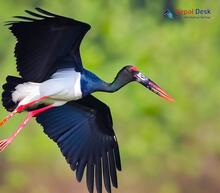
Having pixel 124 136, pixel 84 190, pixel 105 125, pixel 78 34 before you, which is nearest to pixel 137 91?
pixel 124 136

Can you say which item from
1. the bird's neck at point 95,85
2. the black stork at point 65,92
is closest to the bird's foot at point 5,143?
the black stork at point 65,92

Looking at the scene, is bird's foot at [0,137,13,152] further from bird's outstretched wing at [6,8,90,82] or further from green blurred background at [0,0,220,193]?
green blurred background at [0,0,220,193]

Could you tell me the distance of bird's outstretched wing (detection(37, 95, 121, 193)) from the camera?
7.95m

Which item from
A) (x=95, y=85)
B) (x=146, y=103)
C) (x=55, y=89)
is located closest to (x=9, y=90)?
(x=55, y=89)

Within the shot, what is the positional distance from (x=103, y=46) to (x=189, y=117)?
1053mm

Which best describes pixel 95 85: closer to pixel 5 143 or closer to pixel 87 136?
pixel 87 136

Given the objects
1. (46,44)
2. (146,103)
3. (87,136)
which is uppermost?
(46,44)

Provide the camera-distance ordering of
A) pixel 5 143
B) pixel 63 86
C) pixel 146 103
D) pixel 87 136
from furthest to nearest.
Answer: pixel 146 103 < pixel 87 136 < pixel 5 143 < pixel 63 86

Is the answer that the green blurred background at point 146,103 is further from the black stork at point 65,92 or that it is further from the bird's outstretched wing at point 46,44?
the bird's outstretched wing at point 46,44

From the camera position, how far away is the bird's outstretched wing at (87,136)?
7.95 meters

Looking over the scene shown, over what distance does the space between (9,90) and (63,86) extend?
39 cm

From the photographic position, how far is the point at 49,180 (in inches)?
385

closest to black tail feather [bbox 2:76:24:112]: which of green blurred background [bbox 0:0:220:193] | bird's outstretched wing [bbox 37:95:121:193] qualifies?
bird's outstretched wing [bbox 37:95:121:193]

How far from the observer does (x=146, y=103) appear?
33.2ft
